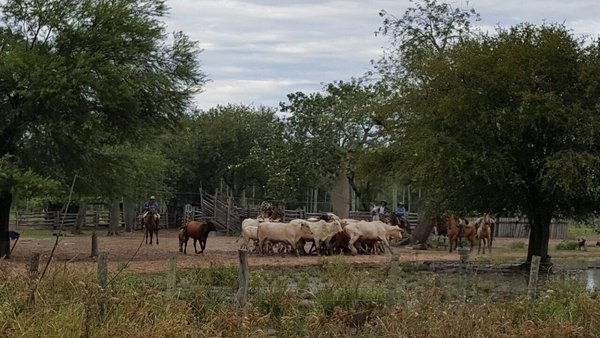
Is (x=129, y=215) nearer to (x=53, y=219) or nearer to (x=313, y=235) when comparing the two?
(x=53, y=219)

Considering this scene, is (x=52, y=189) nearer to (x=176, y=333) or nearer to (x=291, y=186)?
(x=176, y=333)

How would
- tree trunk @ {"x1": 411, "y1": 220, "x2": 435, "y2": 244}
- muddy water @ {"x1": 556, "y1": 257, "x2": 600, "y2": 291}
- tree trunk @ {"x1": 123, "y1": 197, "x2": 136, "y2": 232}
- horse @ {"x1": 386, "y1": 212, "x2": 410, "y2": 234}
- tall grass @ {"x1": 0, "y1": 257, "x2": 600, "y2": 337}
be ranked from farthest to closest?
1. tree trunk @ {"x1": 123, "y1": 197, "x2": 136, "y2": 232}
2. horse @ {"x1": 386, "y1": 212, "x2": 410, "y2": 234}
3. tree trunk @ {"x1": 411, "y1": 220, "x2": 435, "y2": 244}
4. muddy water @ {"x1": 556, "y1": 257, "x2": 600, "y2": 291}
5. tall grass @ {"x1": 0, "y1": 257, "x2": 600, "y2": 337}

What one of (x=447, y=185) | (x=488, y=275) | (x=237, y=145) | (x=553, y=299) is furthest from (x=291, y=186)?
(x=553, y=299)

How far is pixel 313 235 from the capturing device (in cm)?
2864

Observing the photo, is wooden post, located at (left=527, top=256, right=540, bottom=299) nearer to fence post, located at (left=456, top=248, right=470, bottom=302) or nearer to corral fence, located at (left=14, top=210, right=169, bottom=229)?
fence post, located at (left=456, top=248, right=470, bottom=302)

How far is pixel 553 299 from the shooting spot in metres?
11.7

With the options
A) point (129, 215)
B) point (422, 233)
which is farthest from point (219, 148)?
point (422, 233)

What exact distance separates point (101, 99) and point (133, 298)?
15507mm

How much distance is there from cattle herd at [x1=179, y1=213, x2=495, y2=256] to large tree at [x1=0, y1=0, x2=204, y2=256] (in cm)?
527

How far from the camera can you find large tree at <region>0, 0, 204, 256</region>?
22.7 m

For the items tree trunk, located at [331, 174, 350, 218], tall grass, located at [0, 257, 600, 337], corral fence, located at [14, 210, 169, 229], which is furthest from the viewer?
corral fence, located at [14, 210, 169, 229]

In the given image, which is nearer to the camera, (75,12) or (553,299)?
(553,299)

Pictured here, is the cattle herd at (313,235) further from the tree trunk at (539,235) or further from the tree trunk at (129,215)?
the tree trunk at (129,215)

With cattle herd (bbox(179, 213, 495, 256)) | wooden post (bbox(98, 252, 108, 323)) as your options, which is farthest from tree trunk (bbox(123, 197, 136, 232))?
wooden post (bbox(98, 252, 108, 323))
